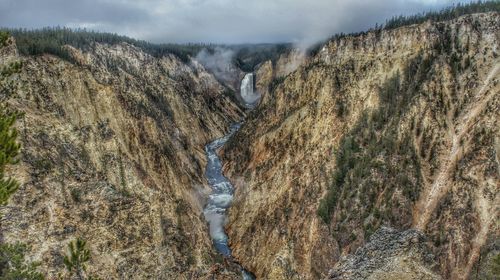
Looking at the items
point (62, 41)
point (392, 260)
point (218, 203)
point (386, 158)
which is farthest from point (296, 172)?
point (62, 41)

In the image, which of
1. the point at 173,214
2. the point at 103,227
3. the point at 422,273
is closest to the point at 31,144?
the point at 103,227

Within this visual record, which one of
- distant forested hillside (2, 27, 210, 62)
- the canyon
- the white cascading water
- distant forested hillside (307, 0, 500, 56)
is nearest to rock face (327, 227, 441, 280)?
the canyon

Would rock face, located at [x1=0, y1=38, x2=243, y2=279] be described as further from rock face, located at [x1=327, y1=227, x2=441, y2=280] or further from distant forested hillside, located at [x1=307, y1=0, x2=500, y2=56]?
distant forested hillside, located at [x1=307, y1=0, x2=500, y2=56]

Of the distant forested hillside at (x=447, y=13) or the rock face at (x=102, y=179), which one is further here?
the distant forested hillside at (x=447, y=13)

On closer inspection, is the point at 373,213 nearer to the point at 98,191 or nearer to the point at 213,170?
the point at 98,191

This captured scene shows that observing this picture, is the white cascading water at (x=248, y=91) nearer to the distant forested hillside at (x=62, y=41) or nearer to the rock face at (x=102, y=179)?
the distant forested hillside at (x=62, y=41)

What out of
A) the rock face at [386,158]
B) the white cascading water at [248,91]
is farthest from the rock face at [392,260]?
the white cascading water at [248,91]
